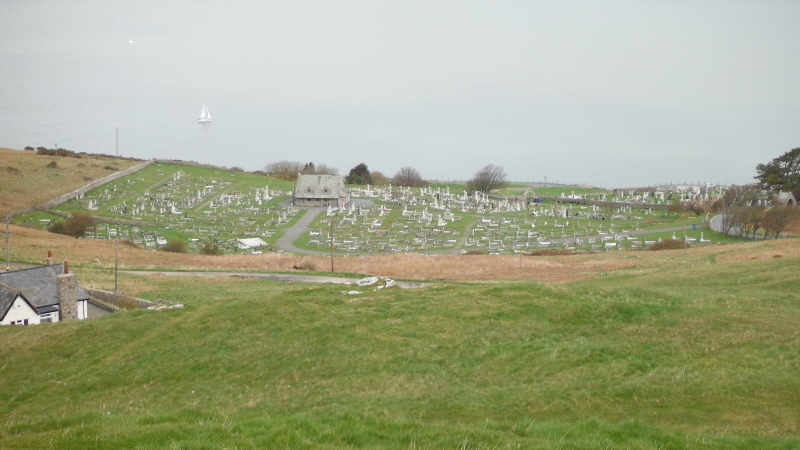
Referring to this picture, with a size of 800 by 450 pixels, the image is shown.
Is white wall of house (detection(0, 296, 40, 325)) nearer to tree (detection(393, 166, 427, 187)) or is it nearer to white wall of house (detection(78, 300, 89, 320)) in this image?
white wall of house (detection(78, 300, 89, 320))

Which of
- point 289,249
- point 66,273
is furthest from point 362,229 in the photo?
point 66,273

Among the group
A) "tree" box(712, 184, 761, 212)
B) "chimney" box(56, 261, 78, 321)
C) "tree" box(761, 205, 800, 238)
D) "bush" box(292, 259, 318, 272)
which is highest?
"tree" box(712, 184, 761, 212)

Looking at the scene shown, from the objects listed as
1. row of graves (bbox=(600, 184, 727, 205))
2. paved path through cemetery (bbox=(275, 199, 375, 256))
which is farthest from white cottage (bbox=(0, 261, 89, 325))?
row of graves (bbox=(600, 184, 727, 205))

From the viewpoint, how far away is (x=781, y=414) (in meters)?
10.6

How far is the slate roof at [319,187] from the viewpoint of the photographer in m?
84.8

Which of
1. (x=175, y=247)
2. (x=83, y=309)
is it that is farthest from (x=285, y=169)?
(x=83, y=309)

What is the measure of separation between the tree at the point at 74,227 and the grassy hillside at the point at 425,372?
136 ft

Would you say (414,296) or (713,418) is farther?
(414,296)

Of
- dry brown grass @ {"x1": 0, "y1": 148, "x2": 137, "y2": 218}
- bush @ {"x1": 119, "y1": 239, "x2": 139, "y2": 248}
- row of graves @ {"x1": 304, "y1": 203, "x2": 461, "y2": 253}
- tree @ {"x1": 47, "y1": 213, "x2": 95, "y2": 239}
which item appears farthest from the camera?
dry brown grass @ {"x1": 0, "y1": 148, "x2": 137, "y2": 218}

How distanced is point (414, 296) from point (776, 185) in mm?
74205

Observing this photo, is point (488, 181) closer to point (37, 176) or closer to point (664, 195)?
point (664, 195)

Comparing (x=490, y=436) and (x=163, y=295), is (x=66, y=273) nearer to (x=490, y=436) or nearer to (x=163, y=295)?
(x=163, y=295)

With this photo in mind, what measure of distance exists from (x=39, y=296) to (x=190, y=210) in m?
52.9

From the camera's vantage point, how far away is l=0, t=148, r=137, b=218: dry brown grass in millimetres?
69019
